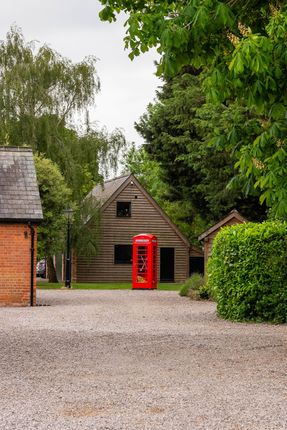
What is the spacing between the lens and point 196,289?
33.1 m

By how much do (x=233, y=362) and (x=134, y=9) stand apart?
531 cm

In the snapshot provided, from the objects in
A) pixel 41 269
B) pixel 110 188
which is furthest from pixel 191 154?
pixel 41 269

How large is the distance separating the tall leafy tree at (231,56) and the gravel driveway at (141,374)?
255cm

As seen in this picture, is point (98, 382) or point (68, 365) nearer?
point (98, 382)

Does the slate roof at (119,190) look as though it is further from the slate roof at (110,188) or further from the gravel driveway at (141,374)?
the gravel driveway at (141,374)

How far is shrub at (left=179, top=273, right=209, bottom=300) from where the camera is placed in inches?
1236

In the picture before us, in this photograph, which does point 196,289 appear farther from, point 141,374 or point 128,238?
point 141,374

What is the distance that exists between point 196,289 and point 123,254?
19.6 m

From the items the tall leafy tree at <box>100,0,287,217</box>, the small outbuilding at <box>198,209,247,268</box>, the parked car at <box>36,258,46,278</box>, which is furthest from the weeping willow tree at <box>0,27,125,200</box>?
the tall leafy tree at <box>100,0,287,217</box>

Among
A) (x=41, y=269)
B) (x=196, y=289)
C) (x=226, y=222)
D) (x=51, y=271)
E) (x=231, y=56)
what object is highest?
(x=231, y=56)

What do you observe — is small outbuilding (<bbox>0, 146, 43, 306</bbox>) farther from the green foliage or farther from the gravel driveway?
the green foliage

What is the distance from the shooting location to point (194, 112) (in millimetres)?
32938

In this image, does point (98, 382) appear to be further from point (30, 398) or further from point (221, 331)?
point (221, 331)

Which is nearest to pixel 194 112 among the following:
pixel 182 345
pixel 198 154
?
pixel 198 154
